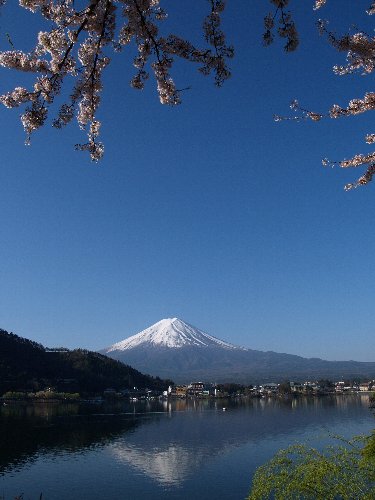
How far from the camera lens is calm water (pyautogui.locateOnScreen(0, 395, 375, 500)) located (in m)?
16.8

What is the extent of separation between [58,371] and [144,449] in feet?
138

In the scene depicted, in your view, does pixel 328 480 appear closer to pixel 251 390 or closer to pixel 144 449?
pixel 144 449

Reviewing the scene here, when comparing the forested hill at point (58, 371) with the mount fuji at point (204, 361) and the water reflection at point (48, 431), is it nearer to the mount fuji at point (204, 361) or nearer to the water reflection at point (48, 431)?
the water reflection at point (48, 431)

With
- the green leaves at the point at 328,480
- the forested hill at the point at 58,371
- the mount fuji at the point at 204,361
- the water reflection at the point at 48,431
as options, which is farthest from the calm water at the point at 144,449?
the mount fuji at the point at 204,361

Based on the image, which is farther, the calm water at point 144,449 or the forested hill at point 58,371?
the forested hill at point 58,371

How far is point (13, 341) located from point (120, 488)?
5426 centimetres

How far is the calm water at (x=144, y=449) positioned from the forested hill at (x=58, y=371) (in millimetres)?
14665

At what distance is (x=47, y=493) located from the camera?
52.6 ft

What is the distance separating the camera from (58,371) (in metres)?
62.7

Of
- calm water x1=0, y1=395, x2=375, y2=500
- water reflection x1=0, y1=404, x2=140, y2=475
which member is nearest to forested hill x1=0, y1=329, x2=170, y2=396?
water reflection x1=0, y1=404, x2=140, y2=475

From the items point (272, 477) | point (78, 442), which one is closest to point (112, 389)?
point (78, 442)

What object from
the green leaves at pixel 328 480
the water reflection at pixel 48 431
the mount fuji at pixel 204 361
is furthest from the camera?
the mount fuji at pixel 204 361

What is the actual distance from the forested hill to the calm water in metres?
14.7

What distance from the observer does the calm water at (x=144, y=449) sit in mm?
16844
